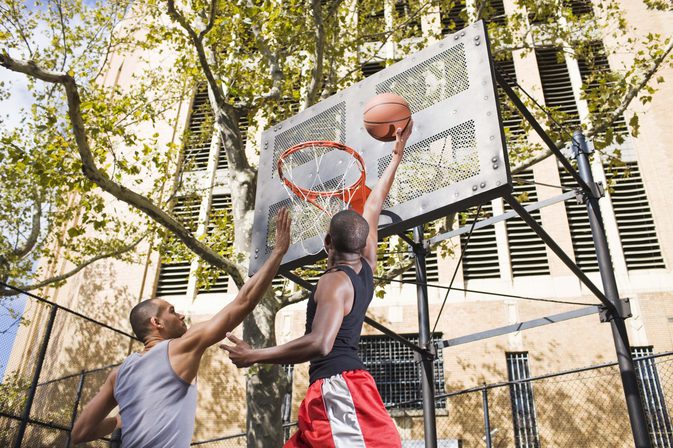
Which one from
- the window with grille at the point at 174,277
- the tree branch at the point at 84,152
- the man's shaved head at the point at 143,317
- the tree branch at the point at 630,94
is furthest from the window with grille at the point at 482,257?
the man's shaved head at the point at 143,317

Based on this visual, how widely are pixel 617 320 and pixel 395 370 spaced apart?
28.7ft

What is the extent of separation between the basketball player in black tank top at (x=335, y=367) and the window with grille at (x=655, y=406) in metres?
12.3

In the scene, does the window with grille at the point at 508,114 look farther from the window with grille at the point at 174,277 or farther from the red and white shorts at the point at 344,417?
the red and white shorts at the point at 344,417

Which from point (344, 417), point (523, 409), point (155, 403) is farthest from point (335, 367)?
point (523, 409)

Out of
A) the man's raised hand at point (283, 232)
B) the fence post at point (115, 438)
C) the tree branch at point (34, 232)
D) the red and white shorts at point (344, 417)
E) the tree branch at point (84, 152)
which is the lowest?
the red and white shorts at point (344, 417)

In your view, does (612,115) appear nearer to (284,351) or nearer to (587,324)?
(587,324)

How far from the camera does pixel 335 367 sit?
301 centimetres

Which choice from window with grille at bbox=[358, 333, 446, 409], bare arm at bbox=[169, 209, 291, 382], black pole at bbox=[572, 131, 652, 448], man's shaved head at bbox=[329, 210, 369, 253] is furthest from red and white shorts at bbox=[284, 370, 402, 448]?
window with grille at bbox=[358, 333, 446, 409]

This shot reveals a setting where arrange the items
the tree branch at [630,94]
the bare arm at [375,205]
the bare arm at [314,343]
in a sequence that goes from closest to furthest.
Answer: the bare arm at [314,343] → the bare arm at [375,205] → the tree branch at [630,94]

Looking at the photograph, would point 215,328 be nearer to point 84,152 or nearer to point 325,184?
point 325,184

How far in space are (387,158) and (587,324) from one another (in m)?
11.9

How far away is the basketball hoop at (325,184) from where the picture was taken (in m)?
5.89

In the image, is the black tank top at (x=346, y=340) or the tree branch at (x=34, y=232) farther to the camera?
the tree branch at (x=34, y=232)

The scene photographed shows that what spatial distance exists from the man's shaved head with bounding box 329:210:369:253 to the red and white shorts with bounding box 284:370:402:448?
756mm
